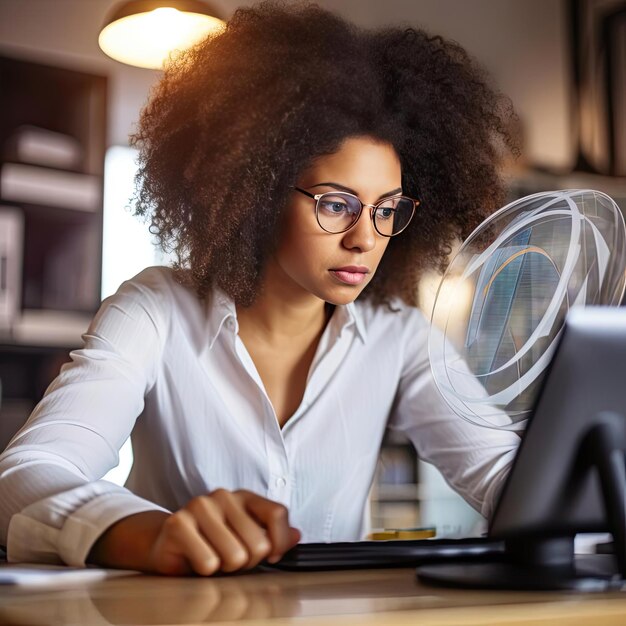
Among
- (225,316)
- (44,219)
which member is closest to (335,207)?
(225,316)

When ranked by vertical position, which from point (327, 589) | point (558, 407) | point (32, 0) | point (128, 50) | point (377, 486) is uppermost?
point (32, 0)

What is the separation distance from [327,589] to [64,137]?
300cm

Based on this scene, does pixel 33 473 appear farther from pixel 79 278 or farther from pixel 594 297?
pixel 79 278

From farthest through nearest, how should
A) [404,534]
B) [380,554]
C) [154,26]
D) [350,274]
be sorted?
[154,26] → [350,274] → [404,534] → [380,554]

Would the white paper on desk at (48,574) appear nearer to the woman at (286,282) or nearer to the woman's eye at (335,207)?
the woman at (286,282)

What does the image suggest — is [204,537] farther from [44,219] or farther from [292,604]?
[44,219]

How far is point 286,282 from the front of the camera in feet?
4.63

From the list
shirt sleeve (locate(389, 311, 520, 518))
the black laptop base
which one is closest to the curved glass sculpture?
the black laptop base

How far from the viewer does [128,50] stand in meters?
1.99

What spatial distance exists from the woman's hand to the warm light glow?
1257mm

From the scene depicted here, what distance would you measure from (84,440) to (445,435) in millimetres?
610

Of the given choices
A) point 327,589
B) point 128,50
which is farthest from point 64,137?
point 327,589

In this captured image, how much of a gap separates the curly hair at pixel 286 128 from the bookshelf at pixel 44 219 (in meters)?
1.90

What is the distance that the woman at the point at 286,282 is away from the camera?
132cm
